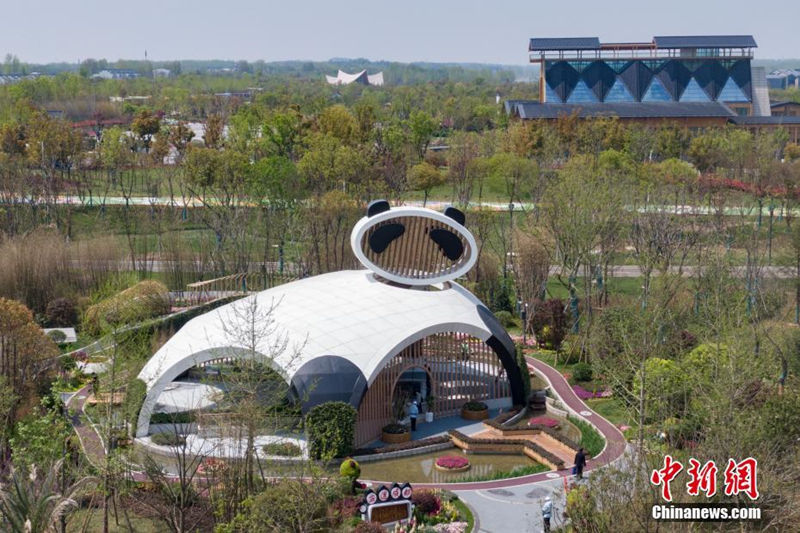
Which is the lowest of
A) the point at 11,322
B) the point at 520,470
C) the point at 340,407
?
the point at 520,470

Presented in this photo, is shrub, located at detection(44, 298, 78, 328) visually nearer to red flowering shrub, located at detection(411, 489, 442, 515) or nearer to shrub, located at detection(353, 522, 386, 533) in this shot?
red flowering shrub, located at detection(411, 489, 442, 515)

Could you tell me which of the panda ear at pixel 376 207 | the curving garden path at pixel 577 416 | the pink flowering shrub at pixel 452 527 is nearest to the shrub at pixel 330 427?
the curving garden path at pixel 577 416

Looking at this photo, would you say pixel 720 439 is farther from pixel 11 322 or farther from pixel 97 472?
pixel 11 322

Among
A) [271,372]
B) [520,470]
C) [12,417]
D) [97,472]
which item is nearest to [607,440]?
[520,470]

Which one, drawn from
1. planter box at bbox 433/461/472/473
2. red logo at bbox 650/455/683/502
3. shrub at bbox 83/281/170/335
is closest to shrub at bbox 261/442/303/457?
planter box at bbox 433/461/472/473

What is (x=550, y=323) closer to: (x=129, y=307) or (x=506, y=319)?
(x=506, y=319)

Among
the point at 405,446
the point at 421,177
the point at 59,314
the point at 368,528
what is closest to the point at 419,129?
the point at 421,177
